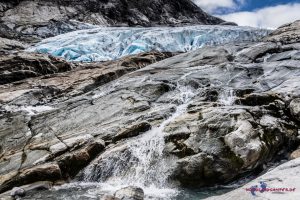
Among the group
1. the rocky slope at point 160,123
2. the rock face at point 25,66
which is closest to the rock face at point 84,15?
the rock face at point 25,66

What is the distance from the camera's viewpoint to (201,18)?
68.6 m

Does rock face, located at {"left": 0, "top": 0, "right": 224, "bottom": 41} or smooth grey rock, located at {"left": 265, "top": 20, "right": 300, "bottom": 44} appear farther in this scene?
rock face, located at {"left": 0, "top": 0, "right": 224, "bottom": 41}

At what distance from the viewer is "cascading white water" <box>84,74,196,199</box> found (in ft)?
45.1

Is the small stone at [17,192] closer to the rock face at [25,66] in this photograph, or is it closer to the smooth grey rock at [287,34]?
the rock face at [25,66]

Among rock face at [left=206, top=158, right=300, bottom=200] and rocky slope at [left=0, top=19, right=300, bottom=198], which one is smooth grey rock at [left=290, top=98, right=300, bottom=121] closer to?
rocky slope at [left=0, top=19, right=300, bottom=198]

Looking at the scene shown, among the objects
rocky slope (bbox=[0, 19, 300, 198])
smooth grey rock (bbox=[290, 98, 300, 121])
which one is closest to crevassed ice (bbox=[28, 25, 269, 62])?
rocky slope (bbox=[0, 19, 300, 198])

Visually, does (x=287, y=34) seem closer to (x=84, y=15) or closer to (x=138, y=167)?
Answer: (x=138, y=167)

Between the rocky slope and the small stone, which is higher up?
the rocky slope

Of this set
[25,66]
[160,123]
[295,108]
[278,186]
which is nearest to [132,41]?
[25,66]

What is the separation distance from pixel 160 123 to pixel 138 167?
8.01 feet

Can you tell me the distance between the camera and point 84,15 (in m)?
59.3

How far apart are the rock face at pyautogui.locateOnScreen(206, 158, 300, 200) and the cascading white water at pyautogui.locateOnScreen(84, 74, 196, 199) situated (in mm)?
2596

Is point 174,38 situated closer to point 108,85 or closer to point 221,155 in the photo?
point 108,85

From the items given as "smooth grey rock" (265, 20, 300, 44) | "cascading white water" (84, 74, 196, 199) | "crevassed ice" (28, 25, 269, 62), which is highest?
"smooth grey rock" (265, 20, 300, 44)
